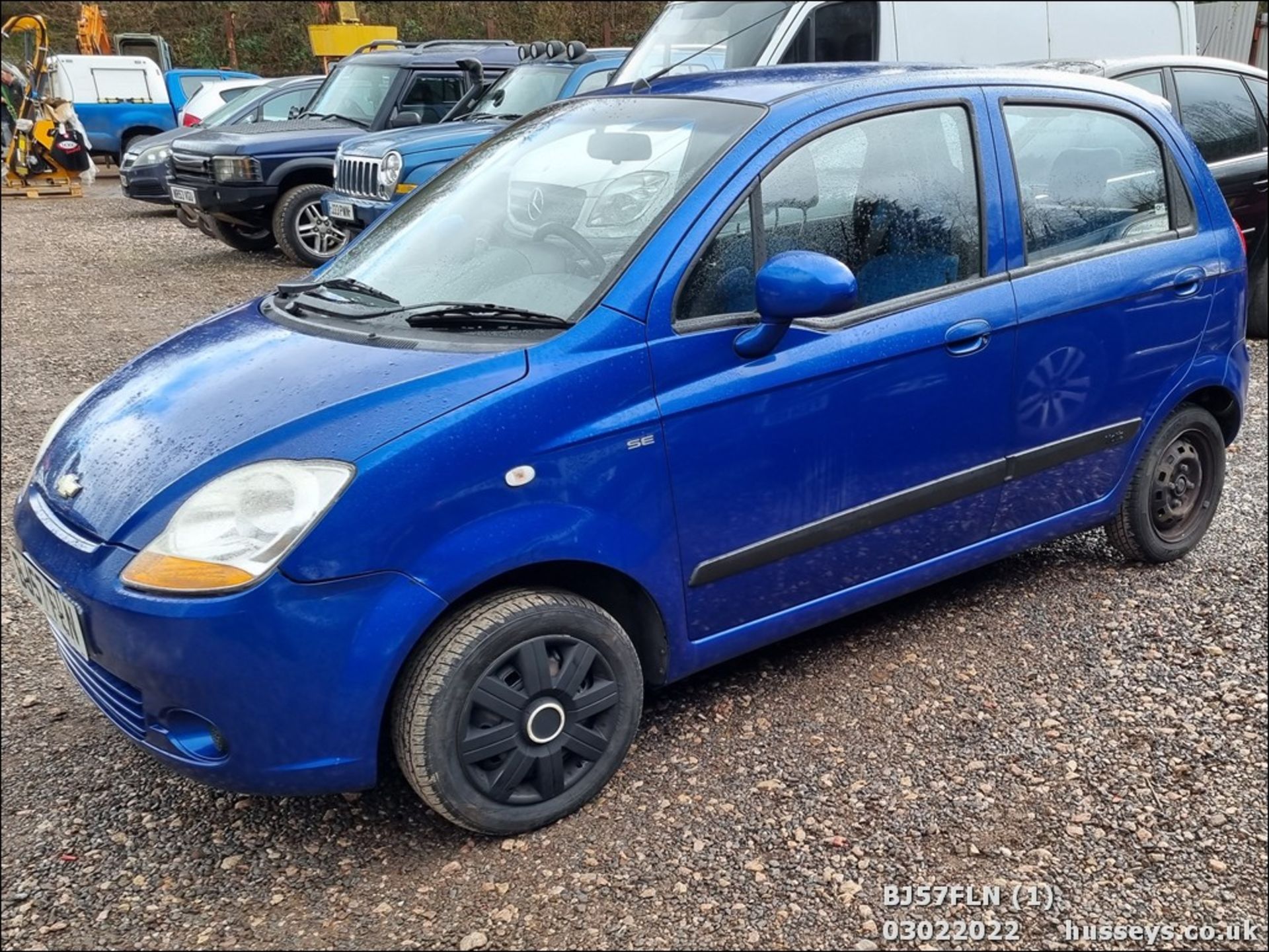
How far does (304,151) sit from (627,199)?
30.0ft

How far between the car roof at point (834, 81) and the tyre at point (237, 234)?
357 inches

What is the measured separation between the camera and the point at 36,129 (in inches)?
727

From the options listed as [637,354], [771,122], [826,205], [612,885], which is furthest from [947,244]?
[612,885]

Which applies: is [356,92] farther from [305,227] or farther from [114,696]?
[114,696]

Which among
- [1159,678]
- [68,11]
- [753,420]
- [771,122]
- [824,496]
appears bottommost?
[1159,678]

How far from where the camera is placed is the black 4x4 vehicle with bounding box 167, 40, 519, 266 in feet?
36.6

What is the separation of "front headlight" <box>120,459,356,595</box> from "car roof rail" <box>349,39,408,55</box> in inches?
444

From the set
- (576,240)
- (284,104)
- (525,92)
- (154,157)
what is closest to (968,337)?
(576,240)

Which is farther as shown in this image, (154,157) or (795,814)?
(154,157)

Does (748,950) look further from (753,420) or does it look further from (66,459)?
(66,459)

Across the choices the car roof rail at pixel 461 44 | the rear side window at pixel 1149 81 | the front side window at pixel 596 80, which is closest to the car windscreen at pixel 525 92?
the front side window at pixel 596 80

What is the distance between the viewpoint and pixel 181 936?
2486 millimetres

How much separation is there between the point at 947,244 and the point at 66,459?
2.47m

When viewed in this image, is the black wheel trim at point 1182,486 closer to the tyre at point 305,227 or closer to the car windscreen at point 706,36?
the car windscreen at point 706,36
